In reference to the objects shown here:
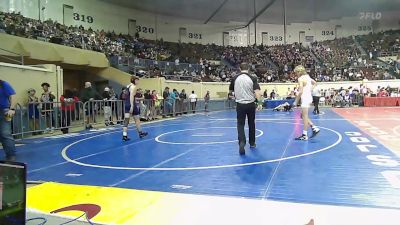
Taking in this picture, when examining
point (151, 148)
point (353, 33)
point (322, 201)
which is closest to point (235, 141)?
point (151, 148)

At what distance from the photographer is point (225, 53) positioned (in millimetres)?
41812

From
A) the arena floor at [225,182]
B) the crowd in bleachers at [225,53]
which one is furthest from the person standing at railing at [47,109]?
the crowd in bleachers at [225,53]

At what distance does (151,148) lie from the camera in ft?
26.4

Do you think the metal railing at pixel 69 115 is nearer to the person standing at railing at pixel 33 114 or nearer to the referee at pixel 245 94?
the person standing at railing at pixel 33 114

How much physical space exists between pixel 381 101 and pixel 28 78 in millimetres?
24396

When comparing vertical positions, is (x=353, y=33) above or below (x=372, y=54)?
above

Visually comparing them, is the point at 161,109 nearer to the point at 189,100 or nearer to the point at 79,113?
the point at 189,100

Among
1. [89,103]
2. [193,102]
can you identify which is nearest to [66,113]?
[89,103]

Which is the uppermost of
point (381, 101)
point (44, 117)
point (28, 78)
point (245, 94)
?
point (28, 78)

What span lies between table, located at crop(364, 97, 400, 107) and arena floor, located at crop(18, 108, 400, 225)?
2014 centimetres

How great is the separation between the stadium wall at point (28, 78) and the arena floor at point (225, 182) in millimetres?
4335

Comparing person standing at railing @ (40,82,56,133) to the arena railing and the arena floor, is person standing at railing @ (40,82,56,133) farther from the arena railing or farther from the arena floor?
the arena floor

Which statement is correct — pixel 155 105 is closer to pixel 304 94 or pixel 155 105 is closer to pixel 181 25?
pixel 304 94

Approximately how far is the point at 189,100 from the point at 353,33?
3335cm
